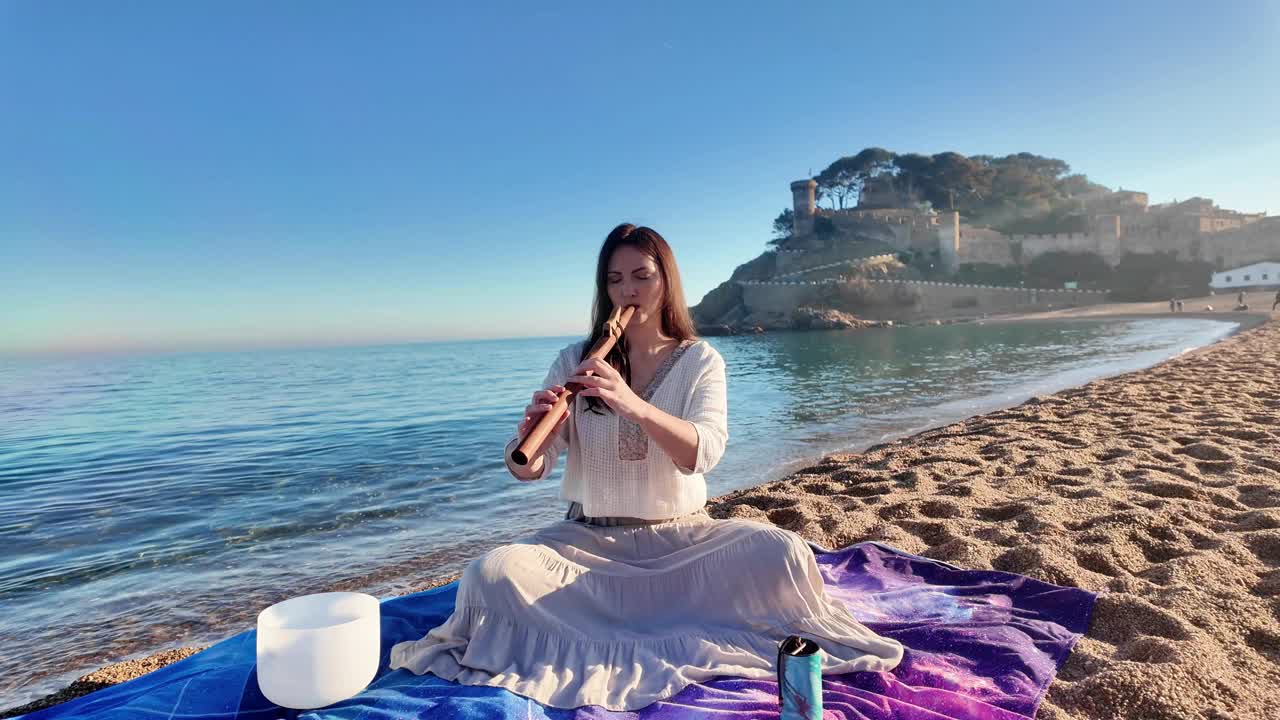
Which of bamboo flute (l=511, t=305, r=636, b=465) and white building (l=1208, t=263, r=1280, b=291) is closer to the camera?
bamboo flute (l=511, t=305, r=636, b=465)

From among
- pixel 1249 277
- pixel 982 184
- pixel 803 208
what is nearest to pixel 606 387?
pixel 1249 277

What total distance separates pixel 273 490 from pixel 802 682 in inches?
254

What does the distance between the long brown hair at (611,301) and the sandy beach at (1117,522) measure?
1566mm

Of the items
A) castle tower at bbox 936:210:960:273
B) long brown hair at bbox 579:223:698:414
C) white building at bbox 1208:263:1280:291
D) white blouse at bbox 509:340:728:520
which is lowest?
white blouse at bbox 509:340:728:520

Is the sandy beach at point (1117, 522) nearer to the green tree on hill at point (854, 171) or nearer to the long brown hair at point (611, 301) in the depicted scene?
the long brown hair at point (611, 301)

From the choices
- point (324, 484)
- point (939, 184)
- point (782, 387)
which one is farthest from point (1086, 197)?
point (324, 484)

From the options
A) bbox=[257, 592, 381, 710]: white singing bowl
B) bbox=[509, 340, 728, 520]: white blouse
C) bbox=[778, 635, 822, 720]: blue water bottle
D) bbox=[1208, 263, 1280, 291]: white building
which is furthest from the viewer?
bbox=[1208, 263, 1280, 291]: white building

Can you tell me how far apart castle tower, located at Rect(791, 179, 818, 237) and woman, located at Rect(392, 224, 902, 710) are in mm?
58391

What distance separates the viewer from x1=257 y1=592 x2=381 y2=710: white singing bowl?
64.8 inches

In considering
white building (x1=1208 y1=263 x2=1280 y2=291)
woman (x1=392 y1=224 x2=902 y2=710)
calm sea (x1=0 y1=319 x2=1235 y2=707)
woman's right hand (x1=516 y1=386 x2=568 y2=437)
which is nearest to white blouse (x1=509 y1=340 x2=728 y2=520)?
woman (x1=392 y1=224 x2=902 y2=710)

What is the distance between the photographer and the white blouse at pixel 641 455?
86.6 inches

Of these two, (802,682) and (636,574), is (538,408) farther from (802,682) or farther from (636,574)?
(802,682)

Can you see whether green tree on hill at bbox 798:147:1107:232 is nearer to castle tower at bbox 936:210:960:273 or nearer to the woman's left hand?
castle tower at bbox 936:210:960:273

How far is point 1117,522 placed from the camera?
310 cm
